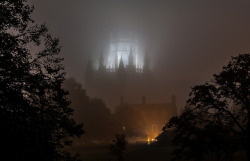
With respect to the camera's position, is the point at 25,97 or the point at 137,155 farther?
Answer: the point at 137,155

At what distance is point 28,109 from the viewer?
37.9 ft

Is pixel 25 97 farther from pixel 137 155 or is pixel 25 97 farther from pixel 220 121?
pixel 137 155

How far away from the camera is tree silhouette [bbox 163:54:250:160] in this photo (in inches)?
534

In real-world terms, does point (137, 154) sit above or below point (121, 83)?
below

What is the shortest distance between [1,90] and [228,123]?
1031cm

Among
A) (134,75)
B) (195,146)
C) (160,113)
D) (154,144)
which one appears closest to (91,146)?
(154,144)

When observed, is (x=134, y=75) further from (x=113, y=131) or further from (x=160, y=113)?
(x=113, y=131)

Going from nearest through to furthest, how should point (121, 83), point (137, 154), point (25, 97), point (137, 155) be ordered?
point (25, 97)
point (137, 155)
point (137, 154)
point (121, 83)

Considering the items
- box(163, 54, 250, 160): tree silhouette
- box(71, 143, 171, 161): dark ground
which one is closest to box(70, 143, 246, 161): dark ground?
box(71, 143, 171, 161): dark ground

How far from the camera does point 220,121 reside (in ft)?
46.4

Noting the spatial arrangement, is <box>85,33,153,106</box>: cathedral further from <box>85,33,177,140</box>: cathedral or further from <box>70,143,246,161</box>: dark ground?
<box>70,143,246,161</box>: dark ground

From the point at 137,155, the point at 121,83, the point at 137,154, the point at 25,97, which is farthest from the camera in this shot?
the point at 121,83

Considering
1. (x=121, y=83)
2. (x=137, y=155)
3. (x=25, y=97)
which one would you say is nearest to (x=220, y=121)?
(x=25, y=97)

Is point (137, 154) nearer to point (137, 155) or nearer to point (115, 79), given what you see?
point (137, 155)
